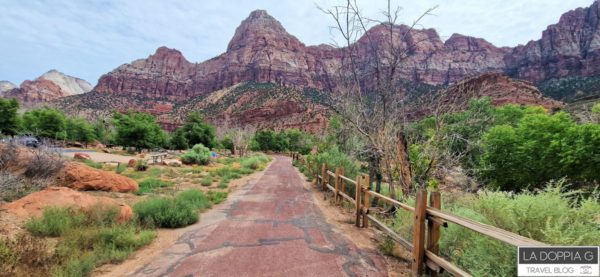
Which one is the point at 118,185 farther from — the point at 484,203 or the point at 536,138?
the point at 536,138

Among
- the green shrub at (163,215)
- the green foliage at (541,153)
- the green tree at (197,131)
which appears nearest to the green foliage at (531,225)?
the green shrub at (163,215)

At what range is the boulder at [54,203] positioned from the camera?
238 inches

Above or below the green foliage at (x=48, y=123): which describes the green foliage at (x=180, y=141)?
below

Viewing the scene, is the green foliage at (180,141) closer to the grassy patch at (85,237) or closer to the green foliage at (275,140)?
the green foliage at (275,140)

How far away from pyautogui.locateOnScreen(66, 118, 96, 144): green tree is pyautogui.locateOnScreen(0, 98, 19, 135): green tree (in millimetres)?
13445

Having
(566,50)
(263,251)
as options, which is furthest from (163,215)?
(566,50)

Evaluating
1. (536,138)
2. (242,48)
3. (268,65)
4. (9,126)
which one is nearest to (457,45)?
(268,65)

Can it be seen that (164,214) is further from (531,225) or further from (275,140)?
(275,140)

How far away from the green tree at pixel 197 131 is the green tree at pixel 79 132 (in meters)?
25.5

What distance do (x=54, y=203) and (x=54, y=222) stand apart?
1146mm

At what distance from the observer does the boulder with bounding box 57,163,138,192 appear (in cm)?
973

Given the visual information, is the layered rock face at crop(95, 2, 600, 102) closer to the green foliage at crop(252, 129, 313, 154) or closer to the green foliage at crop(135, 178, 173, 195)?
the green foliage at crop(252, 129, 313, 154)

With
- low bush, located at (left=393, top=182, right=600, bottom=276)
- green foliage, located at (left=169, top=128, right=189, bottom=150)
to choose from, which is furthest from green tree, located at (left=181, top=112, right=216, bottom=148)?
low bush, located at (left=393, top=182, right=600, bottom=276)

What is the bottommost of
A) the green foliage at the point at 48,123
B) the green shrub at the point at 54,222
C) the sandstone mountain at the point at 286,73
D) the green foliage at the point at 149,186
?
the green foliage at the point at 149,186
